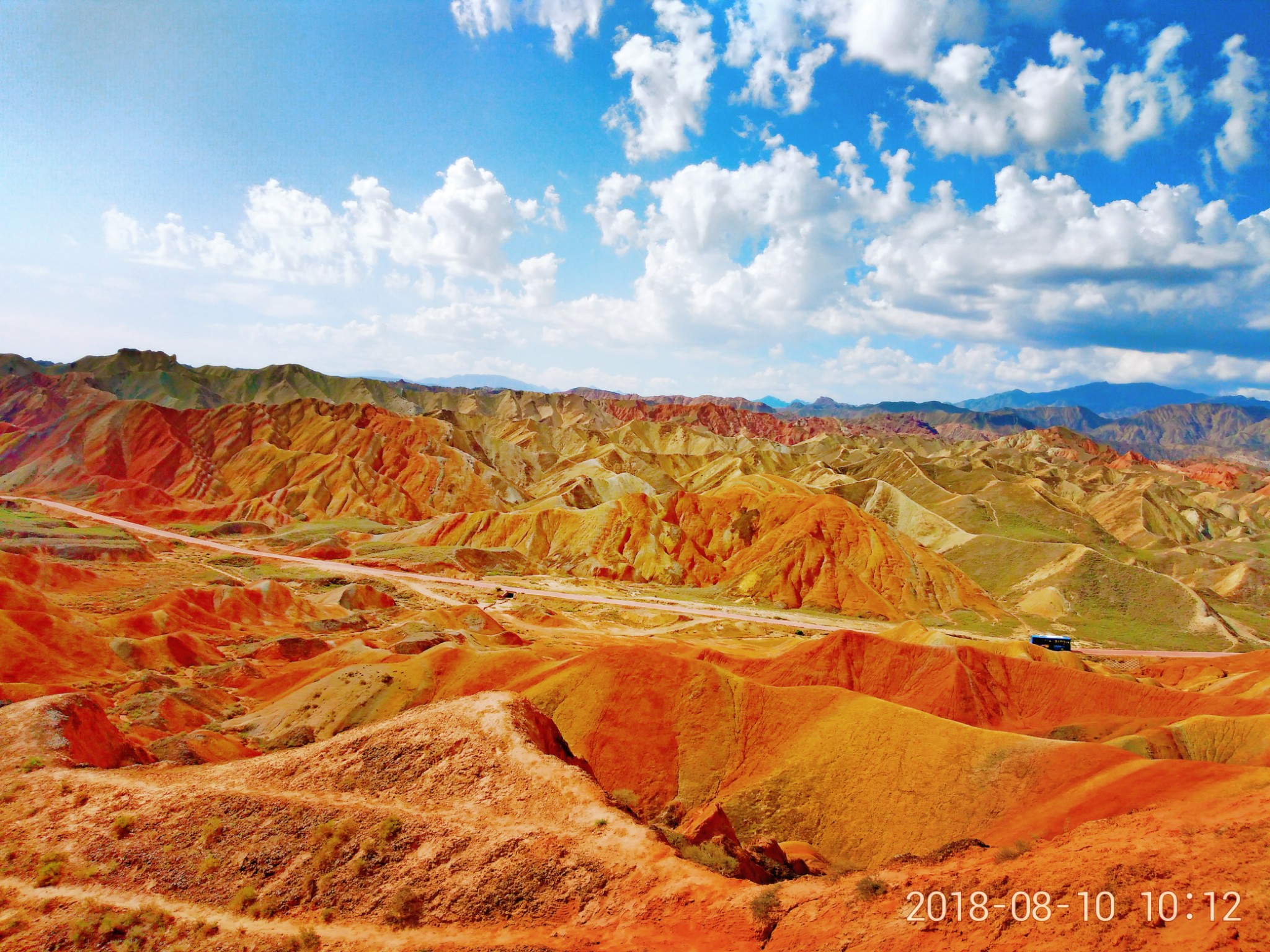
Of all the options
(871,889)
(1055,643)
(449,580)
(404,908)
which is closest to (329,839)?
(404,908)

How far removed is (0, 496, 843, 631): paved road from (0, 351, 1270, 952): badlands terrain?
0.75 metres

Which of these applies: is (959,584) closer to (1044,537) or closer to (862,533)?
(862,533)

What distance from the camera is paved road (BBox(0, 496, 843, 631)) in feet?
222

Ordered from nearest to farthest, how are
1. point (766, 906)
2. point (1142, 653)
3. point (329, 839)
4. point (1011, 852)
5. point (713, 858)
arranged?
point (766, 906), point (329, 839), point (1011, 852), point (713, 858), point (1142, 653)

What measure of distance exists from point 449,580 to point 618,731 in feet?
182

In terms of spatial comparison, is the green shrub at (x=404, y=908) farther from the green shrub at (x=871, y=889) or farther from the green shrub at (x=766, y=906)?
the green shrub at (x=871, y=889)

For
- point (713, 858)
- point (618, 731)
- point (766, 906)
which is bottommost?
point (618, 731)

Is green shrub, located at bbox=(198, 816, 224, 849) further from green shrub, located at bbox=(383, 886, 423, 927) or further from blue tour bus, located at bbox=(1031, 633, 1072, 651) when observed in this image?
blue tour bus, located at bbox=(1031, 633, 1072, 651)

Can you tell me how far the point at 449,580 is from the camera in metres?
79.1

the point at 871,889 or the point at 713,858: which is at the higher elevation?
the point at 871,889

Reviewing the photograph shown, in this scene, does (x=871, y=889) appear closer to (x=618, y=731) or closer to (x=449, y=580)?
(x=618, y=731)

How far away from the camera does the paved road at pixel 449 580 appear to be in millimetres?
67750

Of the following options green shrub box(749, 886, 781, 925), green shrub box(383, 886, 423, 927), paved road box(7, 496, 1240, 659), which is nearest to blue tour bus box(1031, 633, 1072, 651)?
paved road box(7, 496, 1240, 659)

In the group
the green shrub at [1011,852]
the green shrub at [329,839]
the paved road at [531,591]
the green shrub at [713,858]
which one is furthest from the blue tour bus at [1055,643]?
the green shrub at [329,839]
